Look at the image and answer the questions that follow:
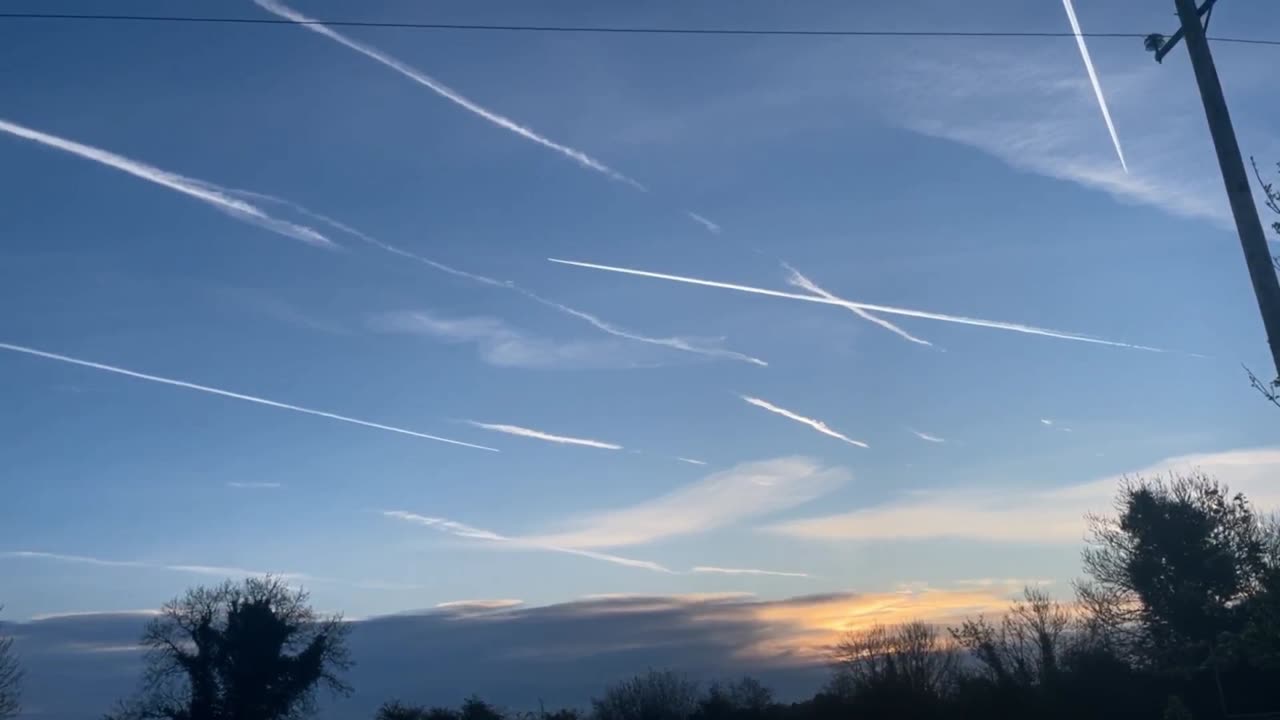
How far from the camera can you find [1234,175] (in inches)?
335

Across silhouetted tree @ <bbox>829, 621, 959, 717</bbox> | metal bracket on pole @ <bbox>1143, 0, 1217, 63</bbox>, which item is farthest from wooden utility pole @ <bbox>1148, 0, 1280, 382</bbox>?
silhouetted tree @ <bbox>829, 621, 959, 717</bbox>

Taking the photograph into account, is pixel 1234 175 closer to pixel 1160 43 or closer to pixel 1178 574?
pixel 1160 43

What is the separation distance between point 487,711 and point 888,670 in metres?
23.8

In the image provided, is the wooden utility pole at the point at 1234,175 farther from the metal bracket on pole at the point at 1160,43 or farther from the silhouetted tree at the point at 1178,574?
the silhouetted tree at the point at 1178,574

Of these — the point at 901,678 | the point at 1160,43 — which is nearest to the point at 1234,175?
the point at 1160,43

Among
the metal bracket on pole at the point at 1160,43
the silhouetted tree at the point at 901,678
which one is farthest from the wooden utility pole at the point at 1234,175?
the silhouetted tree at the point at 901,678

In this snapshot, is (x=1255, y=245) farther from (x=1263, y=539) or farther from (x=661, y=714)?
(x=661, y=714)

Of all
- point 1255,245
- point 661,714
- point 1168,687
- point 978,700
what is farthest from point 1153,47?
point 661,714

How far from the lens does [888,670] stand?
5428 centimetres

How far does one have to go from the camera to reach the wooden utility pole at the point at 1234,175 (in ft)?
26.5

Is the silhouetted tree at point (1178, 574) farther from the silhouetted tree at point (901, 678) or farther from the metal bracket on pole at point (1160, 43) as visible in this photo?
the metal bracket on pole at point (1160, 43)

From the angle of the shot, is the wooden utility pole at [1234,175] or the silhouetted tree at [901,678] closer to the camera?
the wooden utility pole at [1234,175]

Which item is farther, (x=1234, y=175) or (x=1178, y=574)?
(x=1178, y=574)

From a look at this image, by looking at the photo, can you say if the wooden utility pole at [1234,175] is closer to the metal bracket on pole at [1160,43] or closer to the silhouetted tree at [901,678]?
the metal bracket on pole at [1160,43]
